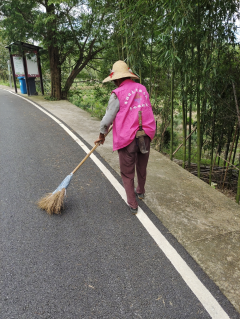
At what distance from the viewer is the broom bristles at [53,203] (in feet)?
10.8

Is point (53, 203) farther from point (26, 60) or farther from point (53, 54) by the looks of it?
point (26, 60)

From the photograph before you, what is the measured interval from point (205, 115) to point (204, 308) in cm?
429

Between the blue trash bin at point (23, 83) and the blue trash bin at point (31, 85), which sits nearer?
the blue trash bin at point (31, 85)

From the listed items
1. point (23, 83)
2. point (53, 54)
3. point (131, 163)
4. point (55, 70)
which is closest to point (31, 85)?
point (23, 83)

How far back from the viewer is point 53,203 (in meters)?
3.32

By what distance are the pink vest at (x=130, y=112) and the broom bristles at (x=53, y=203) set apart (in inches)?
39.7

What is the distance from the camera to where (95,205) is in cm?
358

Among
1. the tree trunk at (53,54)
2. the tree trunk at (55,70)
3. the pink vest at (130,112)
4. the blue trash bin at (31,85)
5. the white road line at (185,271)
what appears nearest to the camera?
the white road line at (185,271)

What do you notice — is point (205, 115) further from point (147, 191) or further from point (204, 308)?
point (204, 308)

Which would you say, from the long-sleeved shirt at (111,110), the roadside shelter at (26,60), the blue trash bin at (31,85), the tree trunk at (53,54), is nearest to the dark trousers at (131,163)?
the long-sleeved shirt at (111,110)

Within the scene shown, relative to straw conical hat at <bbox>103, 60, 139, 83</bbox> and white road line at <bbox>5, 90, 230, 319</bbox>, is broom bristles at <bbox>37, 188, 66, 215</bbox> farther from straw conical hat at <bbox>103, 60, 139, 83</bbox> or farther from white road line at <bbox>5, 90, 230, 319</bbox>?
straw conical hat at <bbox>103, 60, 139, 83</bbox>

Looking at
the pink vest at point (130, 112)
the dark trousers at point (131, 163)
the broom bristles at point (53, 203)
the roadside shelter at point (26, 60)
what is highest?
the roadside shelter at point (26, 60)

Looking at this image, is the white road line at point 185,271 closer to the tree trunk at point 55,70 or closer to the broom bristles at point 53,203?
the broom bristles at point 53,203

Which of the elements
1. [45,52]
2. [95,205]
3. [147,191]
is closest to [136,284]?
[95,205]
